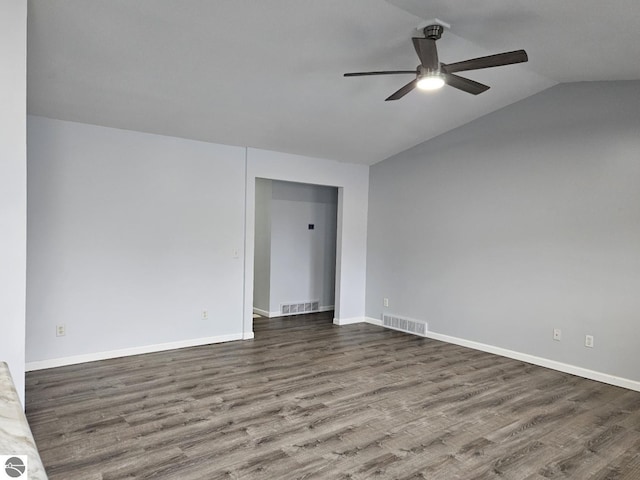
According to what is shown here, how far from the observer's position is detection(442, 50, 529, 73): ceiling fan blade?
A: 278 centimetres

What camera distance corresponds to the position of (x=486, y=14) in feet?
10.1

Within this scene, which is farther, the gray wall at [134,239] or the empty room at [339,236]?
the gray wall at [134,239]

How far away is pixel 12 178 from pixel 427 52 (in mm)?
2615

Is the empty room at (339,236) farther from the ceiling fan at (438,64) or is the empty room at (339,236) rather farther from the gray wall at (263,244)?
the gray wall at (263,244)

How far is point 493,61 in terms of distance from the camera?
289 centimetres

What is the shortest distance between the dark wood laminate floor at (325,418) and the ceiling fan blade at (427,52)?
2575 mm

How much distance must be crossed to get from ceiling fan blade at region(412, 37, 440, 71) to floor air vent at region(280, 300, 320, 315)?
4.86 m

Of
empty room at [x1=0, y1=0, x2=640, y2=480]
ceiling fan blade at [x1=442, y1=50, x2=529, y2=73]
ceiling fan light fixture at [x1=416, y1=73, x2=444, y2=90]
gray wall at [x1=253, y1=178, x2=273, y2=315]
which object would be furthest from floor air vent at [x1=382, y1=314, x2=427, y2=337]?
ceiling fan blade at [x1=442, y1=50, x2=529, y2=73]

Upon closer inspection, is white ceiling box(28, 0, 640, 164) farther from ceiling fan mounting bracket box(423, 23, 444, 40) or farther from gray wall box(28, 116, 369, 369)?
gray wall box(28, 116, 369, 369)

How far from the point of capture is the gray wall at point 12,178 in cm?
237

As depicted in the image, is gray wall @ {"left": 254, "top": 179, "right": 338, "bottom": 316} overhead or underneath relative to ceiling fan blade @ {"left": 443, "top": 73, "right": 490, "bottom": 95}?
underneath

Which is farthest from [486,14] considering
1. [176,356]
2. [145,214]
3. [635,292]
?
[176,356]

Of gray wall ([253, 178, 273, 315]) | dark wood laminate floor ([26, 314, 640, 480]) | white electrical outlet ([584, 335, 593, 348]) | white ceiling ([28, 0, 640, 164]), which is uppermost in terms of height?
white ceiling ([28, 0, 640, 164])

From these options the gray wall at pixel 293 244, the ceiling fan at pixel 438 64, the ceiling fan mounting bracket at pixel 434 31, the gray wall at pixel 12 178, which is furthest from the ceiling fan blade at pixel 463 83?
the gray wall at pixel 293 244
